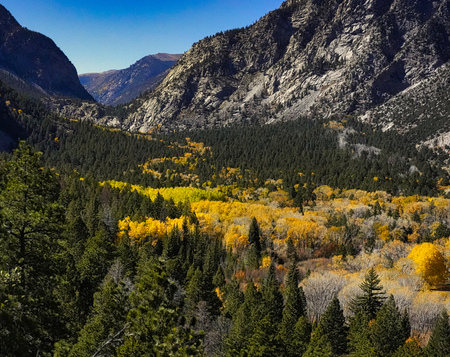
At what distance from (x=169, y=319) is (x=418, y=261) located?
66000mm

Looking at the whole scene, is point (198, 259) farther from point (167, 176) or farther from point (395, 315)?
point (167, 176)

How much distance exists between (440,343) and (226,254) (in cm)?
6056

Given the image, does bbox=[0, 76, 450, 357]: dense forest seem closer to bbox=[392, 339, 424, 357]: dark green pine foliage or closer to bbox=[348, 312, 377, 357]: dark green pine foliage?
bbox=[348, 312, 377, 357]: dark green pine foliage

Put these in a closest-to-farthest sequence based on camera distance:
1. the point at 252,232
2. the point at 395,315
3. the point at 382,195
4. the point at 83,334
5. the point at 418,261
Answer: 1. the point at 83,334
2. the point at 395,315
3. the point at 418,261
4. the point at 252,232
5. the point at 382,195

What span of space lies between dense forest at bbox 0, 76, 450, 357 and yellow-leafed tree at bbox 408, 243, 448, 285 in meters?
0.35

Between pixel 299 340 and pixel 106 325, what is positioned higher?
pixel 106 325

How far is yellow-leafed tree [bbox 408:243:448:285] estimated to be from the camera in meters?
65.1

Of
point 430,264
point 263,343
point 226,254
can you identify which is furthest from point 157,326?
point 226,254

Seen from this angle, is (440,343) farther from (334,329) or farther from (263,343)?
(263,343)

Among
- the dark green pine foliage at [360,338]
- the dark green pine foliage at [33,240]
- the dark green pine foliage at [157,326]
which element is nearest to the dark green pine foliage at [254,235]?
the dark green pine foliage at [360,338]

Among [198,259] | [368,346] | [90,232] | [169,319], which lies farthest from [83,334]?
[198,259]

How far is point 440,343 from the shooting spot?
39000 millimetres

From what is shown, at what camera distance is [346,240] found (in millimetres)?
95062

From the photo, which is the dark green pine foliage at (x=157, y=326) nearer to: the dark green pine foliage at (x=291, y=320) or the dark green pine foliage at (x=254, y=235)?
the dark green pine foliage at (x=291, y=320)
